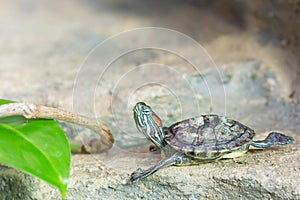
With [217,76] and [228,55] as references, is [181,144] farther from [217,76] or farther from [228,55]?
[228,55]

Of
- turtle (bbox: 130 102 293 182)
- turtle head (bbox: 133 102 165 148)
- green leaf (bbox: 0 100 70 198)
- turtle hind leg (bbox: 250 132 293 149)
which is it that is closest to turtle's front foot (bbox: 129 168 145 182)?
turtle (bbox: 130 102 293 182)

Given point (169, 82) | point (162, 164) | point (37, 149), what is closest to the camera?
point (37, 149)

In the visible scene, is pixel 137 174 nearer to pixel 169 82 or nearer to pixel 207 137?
pixel 207 137

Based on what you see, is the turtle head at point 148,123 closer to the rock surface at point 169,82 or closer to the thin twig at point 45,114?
the rock surface at point 169,82

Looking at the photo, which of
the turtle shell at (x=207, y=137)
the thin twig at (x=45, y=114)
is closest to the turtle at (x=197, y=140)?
the turtle shell at (x=207, y=137)

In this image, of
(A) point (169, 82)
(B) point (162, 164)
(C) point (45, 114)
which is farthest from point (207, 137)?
(A) point (169, 82)

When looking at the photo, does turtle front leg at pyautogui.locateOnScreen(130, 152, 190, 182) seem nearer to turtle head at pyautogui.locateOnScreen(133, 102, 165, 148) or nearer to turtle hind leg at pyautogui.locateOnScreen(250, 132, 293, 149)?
turtle head at pyautogui.locateOnScreen(133, 102, 165, 148)
